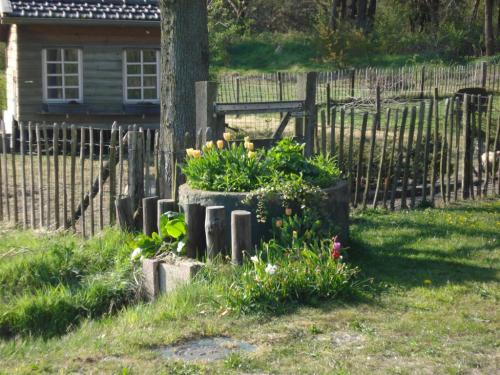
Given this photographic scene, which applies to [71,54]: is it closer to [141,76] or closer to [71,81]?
[71,81]

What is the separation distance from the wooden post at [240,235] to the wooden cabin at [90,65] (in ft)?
45.5

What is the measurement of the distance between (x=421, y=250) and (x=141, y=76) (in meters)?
13.8

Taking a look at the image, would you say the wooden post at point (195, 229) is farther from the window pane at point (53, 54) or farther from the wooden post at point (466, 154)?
the window pane at point (53, 54)

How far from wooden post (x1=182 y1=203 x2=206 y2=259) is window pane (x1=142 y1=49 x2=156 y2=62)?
14.3 metres

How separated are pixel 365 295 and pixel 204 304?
1390 mm

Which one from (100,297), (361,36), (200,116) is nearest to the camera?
(100,297)

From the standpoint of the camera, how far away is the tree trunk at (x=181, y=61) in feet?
37.8

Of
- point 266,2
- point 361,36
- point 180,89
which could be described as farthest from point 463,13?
point 180,89

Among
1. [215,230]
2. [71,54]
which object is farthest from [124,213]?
[71,54]

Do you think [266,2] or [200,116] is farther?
[266,2]

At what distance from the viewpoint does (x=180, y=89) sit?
11.6 m

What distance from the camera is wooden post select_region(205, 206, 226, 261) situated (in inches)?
294

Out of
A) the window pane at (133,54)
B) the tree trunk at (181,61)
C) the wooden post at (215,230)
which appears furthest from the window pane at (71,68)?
the wooden post at (215,230)

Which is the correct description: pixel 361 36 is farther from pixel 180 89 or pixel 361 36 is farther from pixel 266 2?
pixel 180 89
